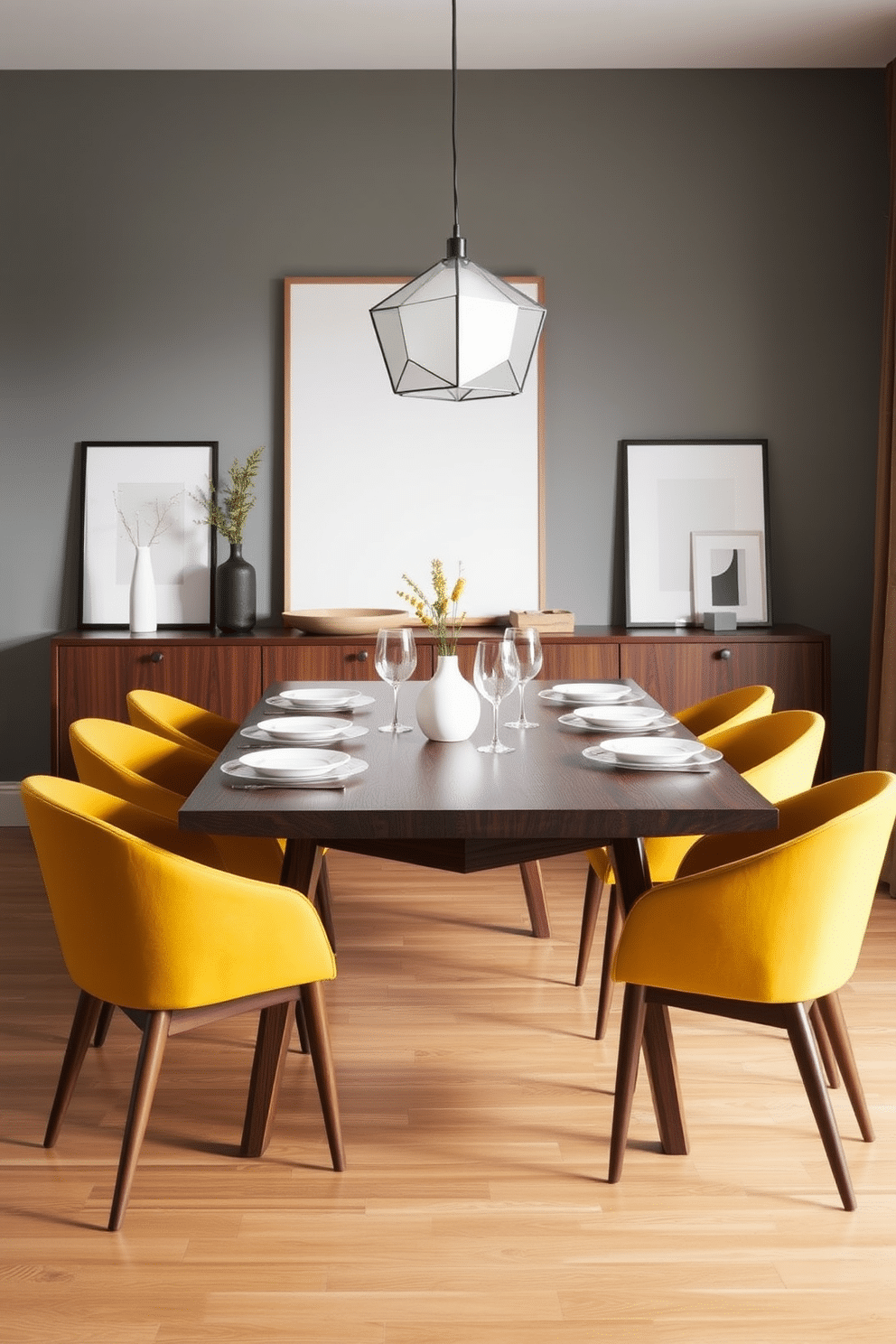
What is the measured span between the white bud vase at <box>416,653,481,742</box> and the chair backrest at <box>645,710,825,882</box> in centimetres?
51

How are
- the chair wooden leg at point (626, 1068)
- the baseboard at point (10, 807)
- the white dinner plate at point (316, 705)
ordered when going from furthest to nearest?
1. the baseboard at point (10, 807)
2. the white dinner plate at point (316, 705)
3. the chair wooden leg at point (626, 1068)

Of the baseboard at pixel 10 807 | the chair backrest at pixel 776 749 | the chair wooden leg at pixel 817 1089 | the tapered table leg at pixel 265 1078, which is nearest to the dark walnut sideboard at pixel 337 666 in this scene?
the baseboard at pixel 10 807

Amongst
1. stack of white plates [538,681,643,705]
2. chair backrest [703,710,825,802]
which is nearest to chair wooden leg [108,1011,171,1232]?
chair backrest [703,710,825,802]

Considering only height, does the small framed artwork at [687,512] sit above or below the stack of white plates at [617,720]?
above

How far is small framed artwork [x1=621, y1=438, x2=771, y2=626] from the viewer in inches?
201

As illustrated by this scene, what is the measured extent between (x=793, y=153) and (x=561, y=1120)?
4.04m

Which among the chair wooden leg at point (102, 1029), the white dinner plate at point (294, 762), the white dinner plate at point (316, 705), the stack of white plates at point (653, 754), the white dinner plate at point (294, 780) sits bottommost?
the chair wooden leg at point (102, 1029)

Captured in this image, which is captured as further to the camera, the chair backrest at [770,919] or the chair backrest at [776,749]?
the chair backrest at [776,749]

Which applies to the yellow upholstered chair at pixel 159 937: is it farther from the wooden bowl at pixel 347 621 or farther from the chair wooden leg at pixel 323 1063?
the wooden bowl at pixel 347 621

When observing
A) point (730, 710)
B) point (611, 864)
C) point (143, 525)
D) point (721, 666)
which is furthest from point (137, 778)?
point (721, 666)

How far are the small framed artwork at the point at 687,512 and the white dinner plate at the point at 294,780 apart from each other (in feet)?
9.22

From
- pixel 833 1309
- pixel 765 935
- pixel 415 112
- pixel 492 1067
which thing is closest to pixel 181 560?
pixel 415 112

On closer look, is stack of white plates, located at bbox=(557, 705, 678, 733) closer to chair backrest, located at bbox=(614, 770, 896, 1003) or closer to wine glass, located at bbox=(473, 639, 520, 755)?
wine glass, located at bbox=(473, 639, 520, 755)

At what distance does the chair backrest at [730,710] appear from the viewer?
3.51 meters
